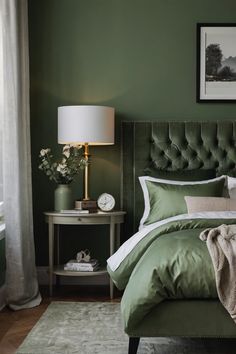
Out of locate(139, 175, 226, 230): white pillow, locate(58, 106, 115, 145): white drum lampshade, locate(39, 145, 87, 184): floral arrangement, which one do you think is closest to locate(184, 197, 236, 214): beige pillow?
locate(139, 175, 226, 230): white pillow

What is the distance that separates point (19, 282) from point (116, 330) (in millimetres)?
1034

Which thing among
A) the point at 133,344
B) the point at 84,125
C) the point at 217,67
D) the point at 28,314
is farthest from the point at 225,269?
the point at 217,67

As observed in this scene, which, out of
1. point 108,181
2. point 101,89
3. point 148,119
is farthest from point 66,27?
point 108,181

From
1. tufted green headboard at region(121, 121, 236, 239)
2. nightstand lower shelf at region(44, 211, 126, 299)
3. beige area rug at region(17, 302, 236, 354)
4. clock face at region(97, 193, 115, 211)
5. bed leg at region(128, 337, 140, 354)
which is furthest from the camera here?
tufted green headboard at region(121, 121, 236, 239)

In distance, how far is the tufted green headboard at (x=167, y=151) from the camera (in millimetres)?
5039

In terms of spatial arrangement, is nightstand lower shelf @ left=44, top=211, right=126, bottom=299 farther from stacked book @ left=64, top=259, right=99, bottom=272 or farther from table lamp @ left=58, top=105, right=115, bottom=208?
table lamp @ left=58, top=105, right=115, bottom=208

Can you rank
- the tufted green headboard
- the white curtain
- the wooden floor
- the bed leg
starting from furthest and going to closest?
1. the tufted green headboard
2. the white curtain
3. the wooden floor
4. the bed leg

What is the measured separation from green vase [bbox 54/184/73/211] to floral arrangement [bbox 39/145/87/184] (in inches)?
3.6

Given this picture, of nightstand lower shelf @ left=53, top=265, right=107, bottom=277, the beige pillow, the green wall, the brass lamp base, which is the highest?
the green wall

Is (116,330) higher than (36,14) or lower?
lower

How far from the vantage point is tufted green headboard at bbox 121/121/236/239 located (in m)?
5.04

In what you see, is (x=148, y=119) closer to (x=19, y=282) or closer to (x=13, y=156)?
(x=13, y=156)

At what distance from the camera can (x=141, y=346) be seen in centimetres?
328

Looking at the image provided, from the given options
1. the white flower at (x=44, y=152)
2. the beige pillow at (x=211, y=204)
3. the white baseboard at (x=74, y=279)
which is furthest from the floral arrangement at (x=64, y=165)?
the beige pillow at (x=211, y=204)
